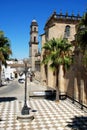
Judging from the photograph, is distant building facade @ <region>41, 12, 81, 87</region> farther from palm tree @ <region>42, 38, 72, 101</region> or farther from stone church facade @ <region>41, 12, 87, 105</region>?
palm tree @ <region>42, 38, 72, 101</region>

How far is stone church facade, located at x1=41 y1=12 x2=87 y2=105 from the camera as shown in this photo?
29.8m

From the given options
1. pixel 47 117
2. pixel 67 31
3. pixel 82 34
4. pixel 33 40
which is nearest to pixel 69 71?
pixel 47 117

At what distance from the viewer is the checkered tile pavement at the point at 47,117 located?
68.8 feet

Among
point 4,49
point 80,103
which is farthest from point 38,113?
point 4,49

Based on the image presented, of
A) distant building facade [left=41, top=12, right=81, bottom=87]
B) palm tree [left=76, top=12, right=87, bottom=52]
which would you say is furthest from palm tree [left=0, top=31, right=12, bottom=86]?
distant building facade [left=41, top=12, right=81, bottom=87]

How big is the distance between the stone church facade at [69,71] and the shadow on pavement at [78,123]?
4.66 m

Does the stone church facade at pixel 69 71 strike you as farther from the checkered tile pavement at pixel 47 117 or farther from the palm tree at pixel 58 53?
the checkered tile pavement at pixel 47 117

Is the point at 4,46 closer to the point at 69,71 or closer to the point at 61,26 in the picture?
the point at 69,71

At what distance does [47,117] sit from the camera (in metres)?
24.0

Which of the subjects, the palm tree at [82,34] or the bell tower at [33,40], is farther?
the bell tower at [33,40]

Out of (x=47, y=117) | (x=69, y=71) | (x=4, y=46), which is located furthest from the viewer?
(x=69, y=71)

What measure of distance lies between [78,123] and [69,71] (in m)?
14.1

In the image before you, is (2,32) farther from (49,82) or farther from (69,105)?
(49,82)

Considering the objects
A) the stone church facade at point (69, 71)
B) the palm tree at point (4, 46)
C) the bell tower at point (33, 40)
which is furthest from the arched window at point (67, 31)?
the bell tower at point (33, 40)
